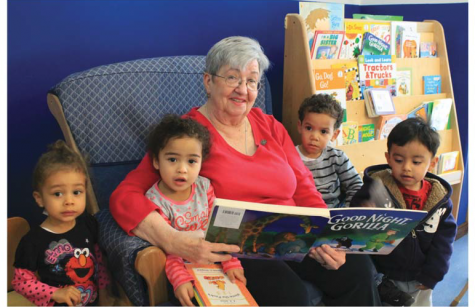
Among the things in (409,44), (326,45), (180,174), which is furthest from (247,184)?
(409,44)

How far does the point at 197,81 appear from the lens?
2.04 metres

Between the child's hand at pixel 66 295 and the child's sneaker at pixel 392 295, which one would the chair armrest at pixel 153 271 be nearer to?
the child's hand at pixel 66 295

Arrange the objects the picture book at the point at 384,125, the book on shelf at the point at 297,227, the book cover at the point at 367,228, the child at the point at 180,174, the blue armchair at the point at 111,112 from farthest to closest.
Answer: the picture book at the point at 384,125 < the blue armchair at the point at 111,112 < the child at the point at 180,174 < the book cover at the point at 367,228 < the book on shelf at the point at 297,227

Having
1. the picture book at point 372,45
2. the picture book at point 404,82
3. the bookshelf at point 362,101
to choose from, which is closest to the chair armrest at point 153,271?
the bookshelf at point 362,101

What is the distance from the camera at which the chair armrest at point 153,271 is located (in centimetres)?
138

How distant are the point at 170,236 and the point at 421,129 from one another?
1012 mm

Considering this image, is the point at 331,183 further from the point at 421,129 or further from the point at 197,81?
the point at 197,81

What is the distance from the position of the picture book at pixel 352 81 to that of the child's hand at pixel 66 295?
1.74 metres

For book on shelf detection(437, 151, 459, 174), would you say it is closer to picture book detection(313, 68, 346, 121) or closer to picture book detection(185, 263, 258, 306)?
picture book detection(313, 68, 346, 121)

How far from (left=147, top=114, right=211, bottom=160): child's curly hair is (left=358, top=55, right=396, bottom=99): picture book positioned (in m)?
1.30

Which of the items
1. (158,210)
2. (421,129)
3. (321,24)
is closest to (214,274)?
(158,210)

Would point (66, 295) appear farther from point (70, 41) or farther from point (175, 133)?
point (70, 41)

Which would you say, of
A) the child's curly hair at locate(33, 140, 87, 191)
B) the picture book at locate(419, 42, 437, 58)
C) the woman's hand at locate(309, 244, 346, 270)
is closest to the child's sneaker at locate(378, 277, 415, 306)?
the woman's hand at locate(309, 244, 346, 270)

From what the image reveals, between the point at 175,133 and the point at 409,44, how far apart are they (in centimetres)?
190
